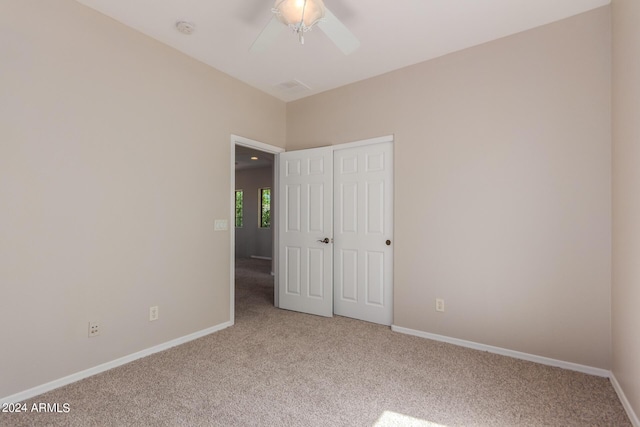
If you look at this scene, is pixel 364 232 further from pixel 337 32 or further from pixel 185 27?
pixel 185 27

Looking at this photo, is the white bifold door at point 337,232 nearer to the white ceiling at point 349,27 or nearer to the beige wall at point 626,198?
the white ceiling at point 349,27

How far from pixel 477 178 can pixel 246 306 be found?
3.21m

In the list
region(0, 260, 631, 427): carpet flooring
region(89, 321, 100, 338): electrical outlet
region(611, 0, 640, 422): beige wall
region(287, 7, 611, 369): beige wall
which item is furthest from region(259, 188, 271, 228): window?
region(611, 0, 640, 422): beige wall

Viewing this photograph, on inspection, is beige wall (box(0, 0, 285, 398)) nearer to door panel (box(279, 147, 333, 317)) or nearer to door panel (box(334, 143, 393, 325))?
A: door panel (box(279, 147, 333, 317))

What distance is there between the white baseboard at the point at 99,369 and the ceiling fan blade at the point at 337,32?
2906mm

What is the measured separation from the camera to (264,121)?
152 inches

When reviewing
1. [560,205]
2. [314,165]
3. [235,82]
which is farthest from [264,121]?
[560,205]

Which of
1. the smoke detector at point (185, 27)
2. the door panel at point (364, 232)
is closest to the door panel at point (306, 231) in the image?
the door panel at point (364, 232)

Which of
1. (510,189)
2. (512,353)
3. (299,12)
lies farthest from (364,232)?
(299,12)

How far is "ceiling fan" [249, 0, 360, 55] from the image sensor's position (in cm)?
182

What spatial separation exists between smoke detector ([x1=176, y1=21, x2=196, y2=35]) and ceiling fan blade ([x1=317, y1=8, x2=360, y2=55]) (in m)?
1.25

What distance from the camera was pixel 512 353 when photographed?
2617 millimetres

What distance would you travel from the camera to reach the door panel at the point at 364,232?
3367 millimetres

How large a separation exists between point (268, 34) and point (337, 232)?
225 centimetres
